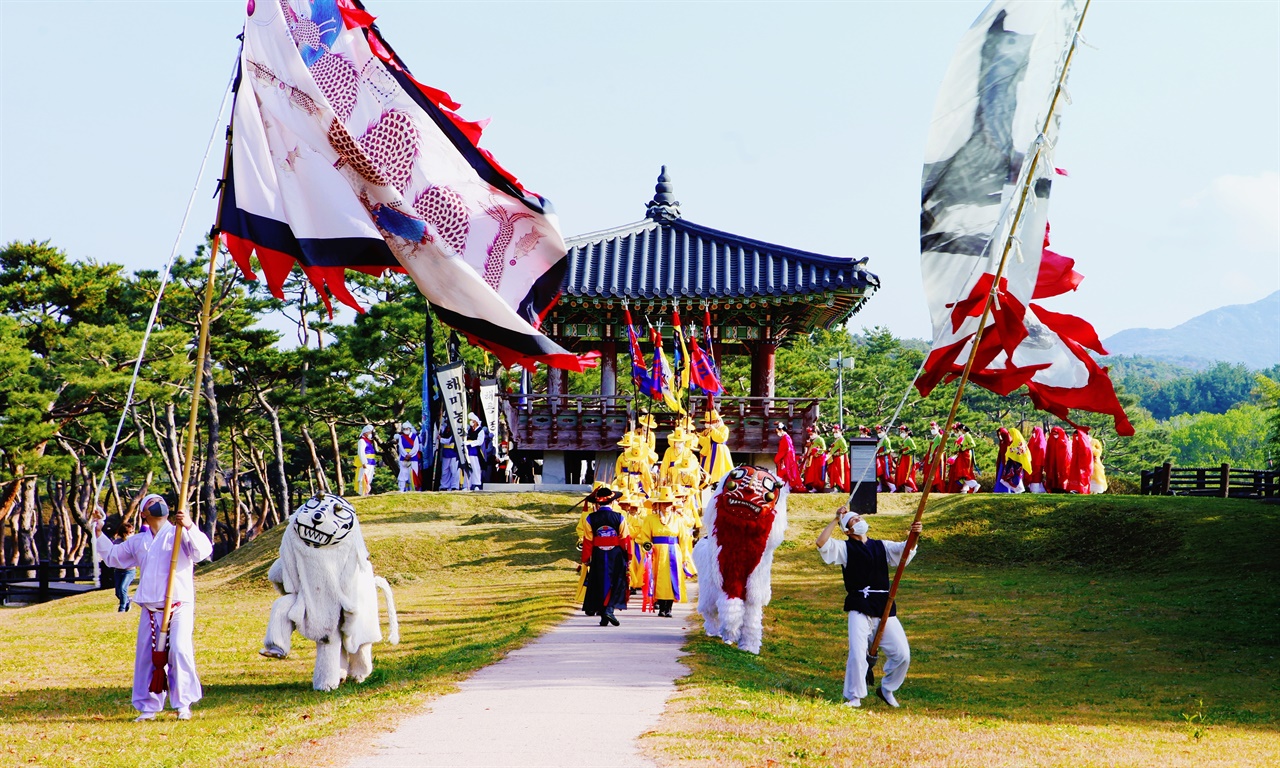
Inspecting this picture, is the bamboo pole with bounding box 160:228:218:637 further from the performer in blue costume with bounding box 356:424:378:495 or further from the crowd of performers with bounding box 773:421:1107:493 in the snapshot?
the performer in blue costume with bounding box 356:424:378:495

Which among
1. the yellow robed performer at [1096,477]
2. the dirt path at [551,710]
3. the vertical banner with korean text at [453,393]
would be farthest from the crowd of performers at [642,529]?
the yellow robed performer at [1096,477]

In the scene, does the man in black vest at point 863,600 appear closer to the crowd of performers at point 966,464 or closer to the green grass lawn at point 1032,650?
the green grass lawn at point 1032,650

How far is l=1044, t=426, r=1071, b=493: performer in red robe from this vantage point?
1083 inches

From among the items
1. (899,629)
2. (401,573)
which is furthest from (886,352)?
(899,629)

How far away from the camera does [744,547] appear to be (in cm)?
1290

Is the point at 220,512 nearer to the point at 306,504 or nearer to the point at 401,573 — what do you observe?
the point at 401,573

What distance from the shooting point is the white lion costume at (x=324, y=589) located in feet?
34.7

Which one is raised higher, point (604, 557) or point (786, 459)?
point (786, 459)

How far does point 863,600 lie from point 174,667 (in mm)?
5629

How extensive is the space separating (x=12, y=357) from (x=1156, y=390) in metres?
129

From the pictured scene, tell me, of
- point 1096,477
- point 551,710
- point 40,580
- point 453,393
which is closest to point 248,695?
point 551,710

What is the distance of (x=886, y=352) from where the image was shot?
59625mm

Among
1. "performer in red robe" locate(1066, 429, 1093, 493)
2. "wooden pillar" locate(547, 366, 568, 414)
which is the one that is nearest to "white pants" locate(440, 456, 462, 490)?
"wooden pillar" locate(547, 366, 568, 414)

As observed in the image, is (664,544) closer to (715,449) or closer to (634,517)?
(634,517)
